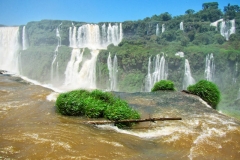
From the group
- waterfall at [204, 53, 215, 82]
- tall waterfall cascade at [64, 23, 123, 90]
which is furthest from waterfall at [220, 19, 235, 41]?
tall waterfall cascade at [64, 23, 123, 90]

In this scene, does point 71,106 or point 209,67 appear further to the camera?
point 209,67

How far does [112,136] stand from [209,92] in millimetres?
8825

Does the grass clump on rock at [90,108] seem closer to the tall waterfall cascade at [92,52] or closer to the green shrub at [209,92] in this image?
the green shrub at [209,92]

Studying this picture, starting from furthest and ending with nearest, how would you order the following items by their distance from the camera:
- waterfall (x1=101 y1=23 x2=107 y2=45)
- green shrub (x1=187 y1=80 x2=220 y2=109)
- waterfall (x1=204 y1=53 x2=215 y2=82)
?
waterfall (x1=101 y1=23 x2=107 y2=45)
waterfall (x1=204 y1=53 x2=215 y2=82)
green shrub (x1=187 y1=80 x2=220 y2=109)

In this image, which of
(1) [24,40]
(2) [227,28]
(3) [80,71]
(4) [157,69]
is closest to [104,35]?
(3) [80,71]

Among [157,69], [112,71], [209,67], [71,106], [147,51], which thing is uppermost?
[147,51]

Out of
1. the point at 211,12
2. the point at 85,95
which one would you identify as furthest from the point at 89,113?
the point at 211,12

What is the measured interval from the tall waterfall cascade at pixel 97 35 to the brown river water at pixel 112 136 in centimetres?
3178

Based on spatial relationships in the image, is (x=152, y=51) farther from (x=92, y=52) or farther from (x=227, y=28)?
(x=227, y=28)

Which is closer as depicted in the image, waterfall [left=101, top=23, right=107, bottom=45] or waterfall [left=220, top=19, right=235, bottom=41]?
waterfall [left=220, top=19, right=235, bottom=41]

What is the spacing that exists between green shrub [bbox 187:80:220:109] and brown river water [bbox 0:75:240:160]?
115 inches

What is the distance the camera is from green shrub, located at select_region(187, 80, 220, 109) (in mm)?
13805

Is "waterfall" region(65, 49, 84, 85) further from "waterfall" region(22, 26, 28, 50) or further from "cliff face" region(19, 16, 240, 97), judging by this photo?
"waterfall" region(22, 26, 28, 50)

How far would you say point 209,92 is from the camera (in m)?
13.9
